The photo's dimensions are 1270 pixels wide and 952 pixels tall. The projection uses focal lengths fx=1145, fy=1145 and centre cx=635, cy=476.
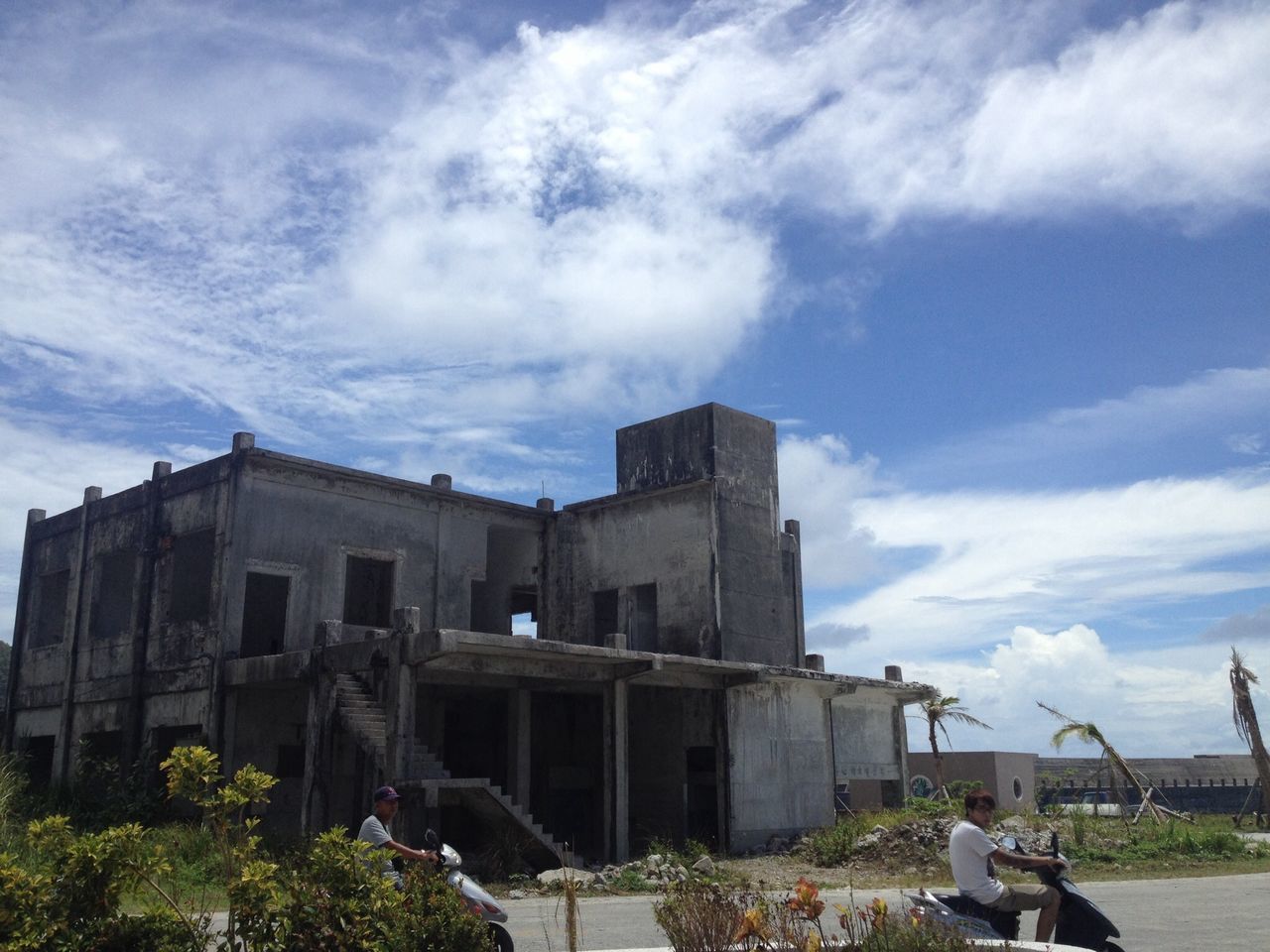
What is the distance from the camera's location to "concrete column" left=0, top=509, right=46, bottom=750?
25.7m

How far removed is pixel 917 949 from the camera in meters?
5.91

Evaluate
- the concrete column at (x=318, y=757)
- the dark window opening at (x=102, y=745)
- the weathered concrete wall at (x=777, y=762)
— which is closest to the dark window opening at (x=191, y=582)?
the dark window opening at (x=102, y=745)

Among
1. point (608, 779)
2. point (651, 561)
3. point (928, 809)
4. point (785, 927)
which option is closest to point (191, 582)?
point (651, 561)

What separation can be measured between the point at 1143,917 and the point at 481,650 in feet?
31.1

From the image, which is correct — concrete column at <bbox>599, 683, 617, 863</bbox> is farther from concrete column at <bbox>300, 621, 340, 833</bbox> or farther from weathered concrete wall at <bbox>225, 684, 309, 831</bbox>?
weathered concrete wall at <bbox>225, 684, 309, 831</bbox>

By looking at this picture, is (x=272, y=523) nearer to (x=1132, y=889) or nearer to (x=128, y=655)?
(x=128, y=655)

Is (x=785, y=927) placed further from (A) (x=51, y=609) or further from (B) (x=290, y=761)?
(A) (x=51, y=609)

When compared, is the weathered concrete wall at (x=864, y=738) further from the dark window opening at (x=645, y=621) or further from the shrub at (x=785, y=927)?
the shrub at (x=785, y=927)

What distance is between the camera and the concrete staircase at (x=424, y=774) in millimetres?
16766

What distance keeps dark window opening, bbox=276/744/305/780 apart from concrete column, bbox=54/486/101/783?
5.33 meters

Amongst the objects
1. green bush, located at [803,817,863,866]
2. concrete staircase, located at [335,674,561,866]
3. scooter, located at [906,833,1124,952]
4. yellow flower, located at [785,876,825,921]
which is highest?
concrete staircase, located at [335,674,561,866]

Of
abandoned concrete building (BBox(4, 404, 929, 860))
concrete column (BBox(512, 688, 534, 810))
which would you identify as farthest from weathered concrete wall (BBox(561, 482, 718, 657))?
concrete column (BBox(512, 688, 534, 810))

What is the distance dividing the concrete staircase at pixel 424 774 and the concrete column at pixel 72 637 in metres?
9.15

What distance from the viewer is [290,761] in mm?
21484
